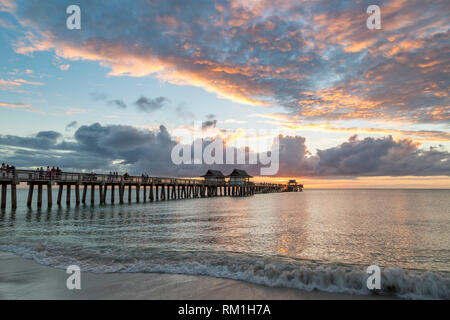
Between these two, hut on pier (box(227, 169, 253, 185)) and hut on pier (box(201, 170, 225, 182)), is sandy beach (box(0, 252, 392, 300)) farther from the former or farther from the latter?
hut on pier (box(227, 169, 253, 185))

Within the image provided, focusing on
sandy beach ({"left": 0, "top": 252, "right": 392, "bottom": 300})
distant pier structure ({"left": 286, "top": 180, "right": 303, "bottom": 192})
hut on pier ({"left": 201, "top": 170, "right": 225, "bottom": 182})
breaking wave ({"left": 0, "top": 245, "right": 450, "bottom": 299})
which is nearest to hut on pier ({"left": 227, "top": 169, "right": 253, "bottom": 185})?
hut on pier ({"left": 201, "top": 170, "right": 225, "bottom": 182})

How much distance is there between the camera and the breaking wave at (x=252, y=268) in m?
6.28

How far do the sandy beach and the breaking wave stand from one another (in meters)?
0.39

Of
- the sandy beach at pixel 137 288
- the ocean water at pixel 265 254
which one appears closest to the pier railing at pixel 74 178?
the ocean water at pixel 265 254

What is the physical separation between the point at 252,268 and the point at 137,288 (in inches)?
120

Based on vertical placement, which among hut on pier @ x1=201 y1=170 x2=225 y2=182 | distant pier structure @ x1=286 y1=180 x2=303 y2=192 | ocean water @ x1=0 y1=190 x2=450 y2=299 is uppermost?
hut on pier @ x1=201 y1=170 x2=225 y2=182

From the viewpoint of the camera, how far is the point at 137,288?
6133mm

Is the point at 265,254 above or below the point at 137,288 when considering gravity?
below

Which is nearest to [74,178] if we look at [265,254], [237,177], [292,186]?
[265,254]

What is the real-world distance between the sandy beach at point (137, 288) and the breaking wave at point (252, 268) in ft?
1.30

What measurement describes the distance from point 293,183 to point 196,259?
5750 inches

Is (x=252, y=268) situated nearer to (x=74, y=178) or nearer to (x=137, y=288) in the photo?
(x=137, y=288)

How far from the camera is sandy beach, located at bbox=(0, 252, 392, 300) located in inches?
225
